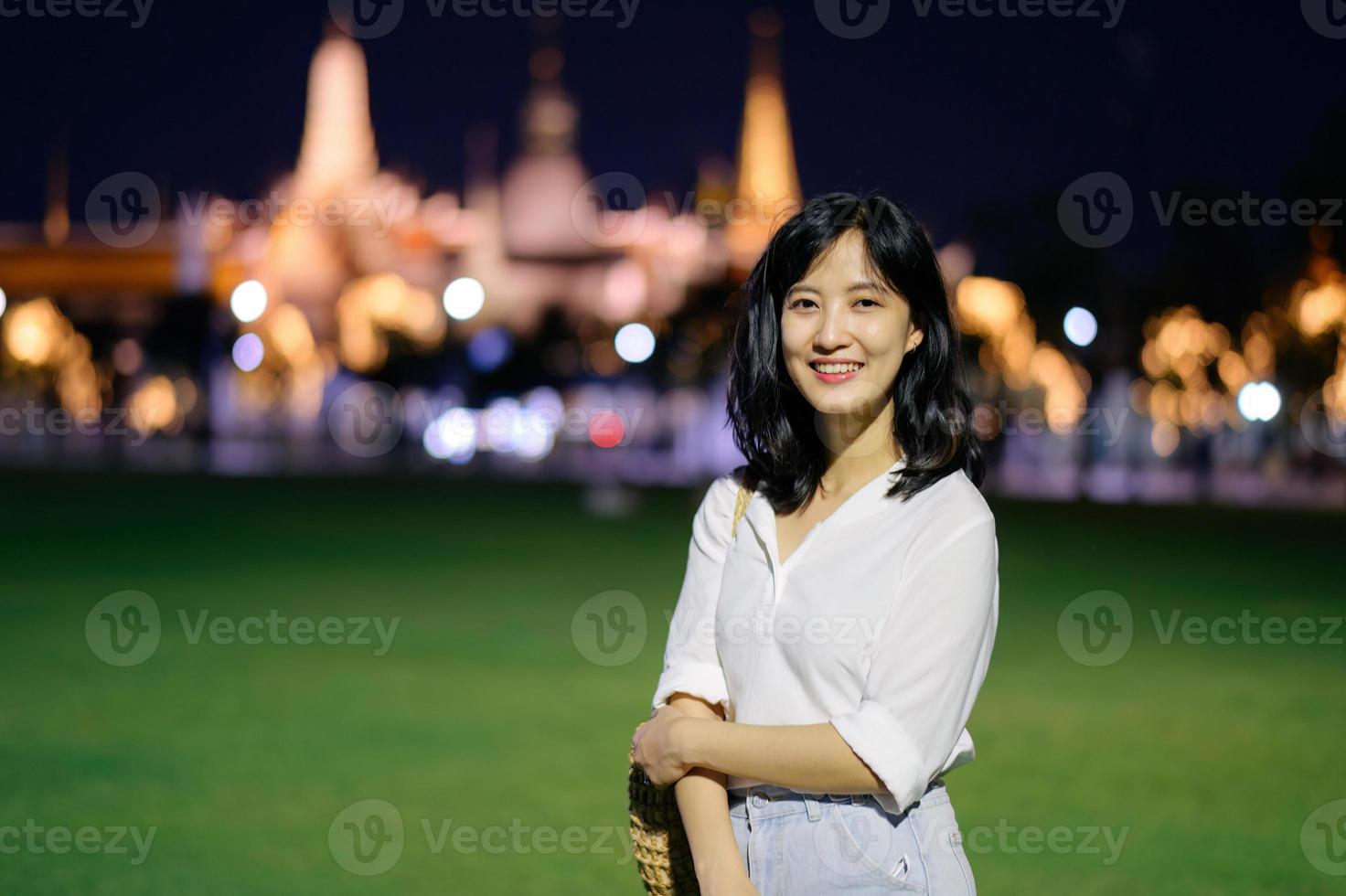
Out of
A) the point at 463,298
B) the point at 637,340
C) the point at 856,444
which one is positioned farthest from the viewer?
the point at 637,340

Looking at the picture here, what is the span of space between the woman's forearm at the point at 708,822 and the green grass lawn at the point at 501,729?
3.19 metres

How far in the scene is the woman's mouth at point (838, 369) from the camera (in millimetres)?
2625

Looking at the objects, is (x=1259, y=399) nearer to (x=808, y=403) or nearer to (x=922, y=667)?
(x=808, y=403)

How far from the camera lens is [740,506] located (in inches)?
108

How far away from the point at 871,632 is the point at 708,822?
0.40 metres

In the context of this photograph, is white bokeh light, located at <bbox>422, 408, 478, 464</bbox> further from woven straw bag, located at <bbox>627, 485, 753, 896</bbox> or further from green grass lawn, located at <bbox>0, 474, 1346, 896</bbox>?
woven straw bag, located at <bbox>627, 485, 753, 896</bbox>

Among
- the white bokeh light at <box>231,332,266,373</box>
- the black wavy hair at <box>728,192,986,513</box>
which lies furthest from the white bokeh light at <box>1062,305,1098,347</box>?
the white bokeh light at <box>231,332,266,373</box>

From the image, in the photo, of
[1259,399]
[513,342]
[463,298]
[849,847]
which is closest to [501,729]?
[849,847]

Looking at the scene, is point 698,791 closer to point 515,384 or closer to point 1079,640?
point 1079,640

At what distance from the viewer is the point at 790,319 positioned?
2.67 m

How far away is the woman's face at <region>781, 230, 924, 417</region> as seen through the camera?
260 centimetres

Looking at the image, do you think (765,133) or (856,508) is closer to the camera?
(856,508)

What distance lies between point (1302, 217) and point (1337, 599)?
75.1 ft

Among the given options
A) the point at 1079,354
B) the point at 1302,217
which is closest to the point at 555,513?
the point at 1302,217
